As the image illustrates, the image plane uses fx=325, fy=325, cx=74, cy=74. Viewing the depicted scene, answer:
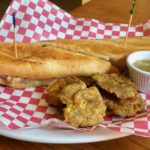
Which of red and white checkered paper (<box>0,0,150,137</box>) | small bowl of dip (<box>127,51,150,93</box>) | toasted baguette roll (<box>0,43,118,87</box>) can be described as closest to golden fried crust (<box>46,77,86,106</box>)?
red and white checkered paper (<box>0,0,150,137</box>)

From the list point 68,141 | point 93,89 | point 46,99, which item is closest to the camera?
point 68,141

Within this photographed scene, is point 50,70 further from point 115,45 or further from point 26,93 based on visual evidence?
point 115,45

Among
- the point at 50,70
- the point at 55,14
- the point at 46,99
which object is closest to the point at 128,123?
the point at 46,99

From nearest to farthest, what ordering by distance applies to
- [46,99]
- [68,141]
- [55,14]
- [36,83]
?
[68,141] → [46,99] → [36,83] → [55,14]

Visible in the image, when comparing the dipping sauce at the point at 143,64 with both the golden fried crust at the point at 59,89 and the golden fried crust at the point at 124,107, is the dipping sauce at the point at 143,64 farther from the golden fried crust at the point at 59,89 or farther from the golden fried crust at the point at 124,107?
the golden fried crust at the point at 59,89

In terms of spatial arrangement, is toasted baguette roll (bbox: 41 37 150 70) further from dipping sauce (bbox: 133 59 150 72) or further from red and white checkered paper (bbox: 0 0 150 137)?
red and white checkered paper (bbox: 0 0 150 137)

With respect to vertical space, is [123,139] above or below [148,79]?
below

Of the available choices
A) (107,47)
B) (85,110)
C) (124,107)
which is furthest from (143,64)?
(85,110)
